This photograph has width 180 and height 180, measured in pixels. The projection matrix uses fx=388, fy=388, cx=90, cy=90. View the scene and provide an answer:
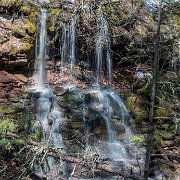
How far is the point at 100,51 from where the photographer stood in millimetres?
11273

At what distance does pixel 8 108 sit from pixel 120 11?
4965 millimetres

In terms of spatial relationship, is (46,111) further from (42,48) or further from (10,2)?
(10,2)

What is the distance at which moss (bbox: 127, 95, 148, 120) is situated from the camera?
962 cm

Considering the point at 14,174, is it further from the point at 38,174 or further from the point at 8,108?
the point at 8,108

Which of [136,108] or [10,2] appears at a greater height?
[10,2]

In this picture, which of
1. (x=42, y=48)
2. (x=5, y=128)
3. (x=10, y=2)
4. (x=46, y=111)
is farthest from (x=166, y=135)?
(x=10, y=2)

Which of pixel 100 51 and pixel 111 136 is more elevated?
pixel 100 51

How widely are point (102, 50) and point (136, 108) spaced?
7.76 ft

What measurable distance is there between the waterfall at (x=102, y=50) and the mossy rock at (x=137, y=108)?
55.2 inches

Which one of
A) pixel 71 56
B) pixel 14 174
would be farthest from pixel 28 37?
pixel 14 174

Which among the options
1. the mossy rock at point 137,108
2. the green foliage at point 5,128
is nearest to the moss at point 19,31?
the mossy rock at point 137,108

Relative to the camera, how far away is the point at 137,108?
976 centimetres

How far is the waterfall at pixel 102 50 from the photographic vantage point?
11148mm

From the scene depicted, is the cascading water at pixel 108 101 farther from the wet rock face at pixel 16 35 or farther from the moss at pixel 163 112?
the wet rock face at pixel 16 35
